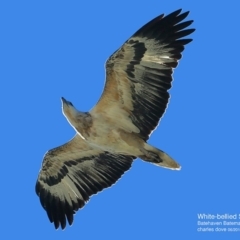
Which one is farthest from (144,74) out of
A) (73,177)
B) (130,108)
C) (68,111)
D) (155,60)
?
(73,177)

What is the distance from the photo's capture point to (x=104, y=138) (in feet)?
63.8

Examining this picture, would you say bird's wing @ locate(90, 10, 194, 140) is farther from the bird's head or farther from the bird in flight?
the bird's head

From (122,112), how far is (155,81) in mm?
1112

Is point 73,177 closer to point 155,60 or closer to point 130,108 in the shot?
point 130,108

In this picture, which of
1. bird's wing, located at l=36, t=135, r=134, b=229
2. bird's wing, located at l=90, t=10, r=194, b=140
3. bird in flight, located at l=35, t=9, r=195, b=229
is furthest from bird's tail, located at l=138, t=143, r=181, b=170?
bird's wing, located at l=36, t=135, r=134, b=229

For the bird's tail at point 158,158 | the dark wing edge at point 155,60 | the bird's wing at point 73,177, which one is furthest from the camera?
the bird's wing at point 73,177

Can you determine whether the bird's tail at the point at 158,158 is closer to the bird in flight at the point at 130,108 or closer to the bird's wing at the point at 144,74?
the bird in flight at the point at 130,108

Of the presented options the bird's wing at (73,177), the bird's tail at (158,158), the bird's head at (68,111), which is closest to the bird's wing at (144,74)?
the bird's tail at (158,158)

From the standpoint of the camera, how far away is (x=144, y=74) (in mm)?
19312

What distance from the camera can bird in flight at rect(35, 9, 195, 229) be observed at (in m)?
18.9

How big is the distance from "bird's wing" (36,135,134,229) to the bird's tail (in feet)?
4.29

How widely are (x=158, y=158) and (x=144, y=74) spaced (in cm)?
191

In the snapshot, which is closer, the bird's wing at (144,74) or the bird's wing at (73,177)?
the bird's wing at (144,74)

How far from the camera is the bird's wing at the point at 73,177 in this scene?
20.9m
